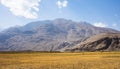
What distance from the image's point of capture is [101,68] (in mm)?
34188

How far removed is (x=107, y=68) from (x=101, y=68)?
2.94ft

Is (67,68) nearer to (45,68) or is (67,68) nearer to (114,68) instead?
(45,68)

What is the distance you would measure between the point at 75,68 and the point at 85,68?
151cm

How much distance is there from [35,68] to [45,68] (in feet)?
5.10

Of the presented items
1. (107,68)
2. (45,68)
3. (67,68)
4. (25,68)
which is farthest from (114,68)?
(25,68)

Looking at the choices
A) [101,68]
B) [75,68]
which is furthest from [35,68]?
→ [101,68]

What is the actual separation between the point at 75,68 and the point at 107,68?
487 centimetres

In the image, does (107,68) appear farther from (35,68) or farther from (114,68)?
(35,68)

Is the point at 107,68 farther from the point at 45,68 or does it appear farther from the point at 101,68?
the point at 45,68

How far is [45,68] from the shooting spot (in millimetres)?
34969

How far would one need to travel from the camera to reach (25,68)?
113ft

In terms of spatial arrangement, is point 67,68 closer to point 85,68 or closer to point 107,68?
point 85,68

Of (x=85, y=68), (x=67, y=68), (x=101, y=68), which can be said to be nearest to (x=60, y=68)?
(x=67, y=68)

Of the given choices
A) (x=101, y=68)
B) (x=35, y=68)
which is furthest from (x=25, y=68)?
(x=101, y=68)
